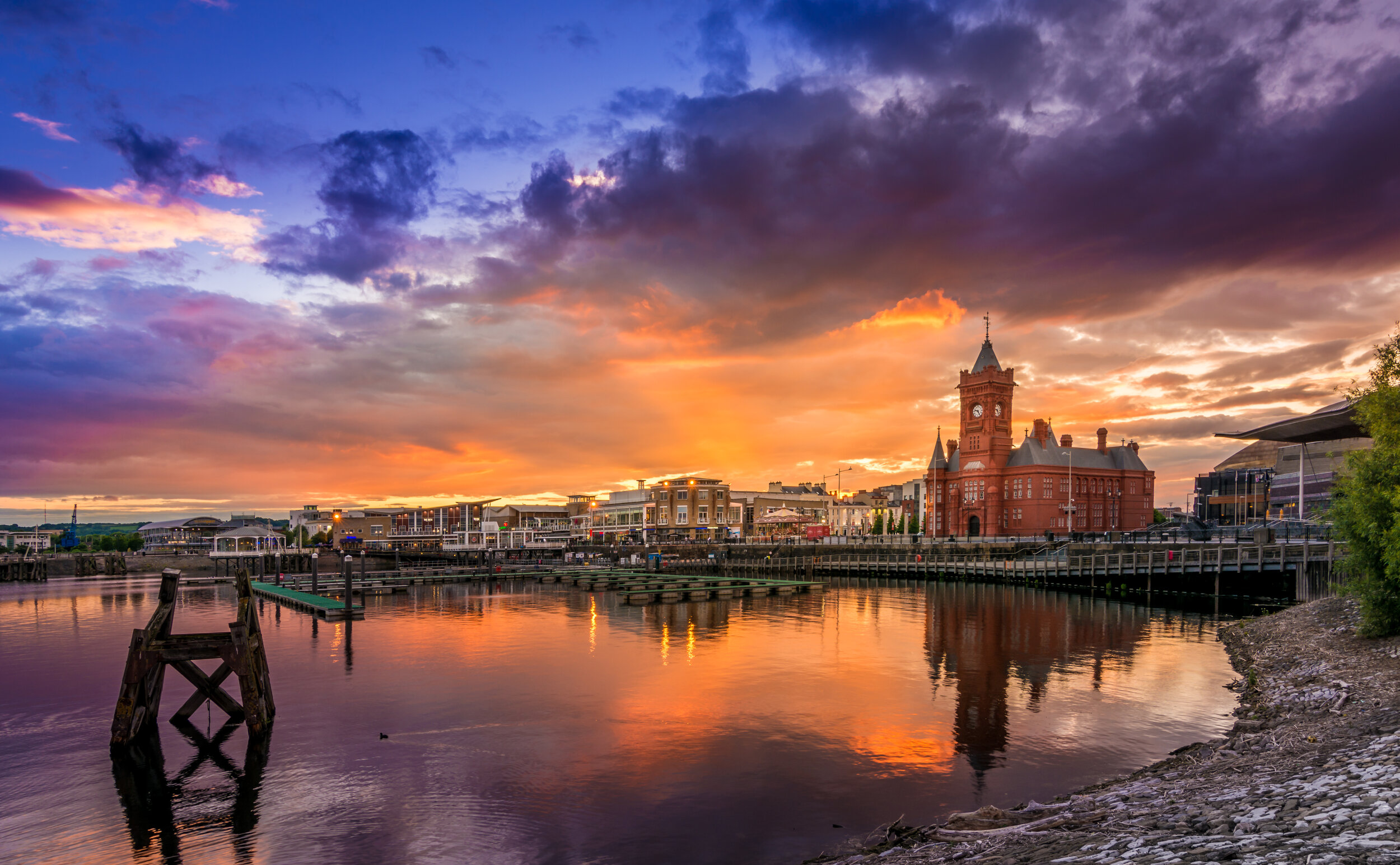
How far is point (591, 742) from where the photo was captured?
2166 centimetres

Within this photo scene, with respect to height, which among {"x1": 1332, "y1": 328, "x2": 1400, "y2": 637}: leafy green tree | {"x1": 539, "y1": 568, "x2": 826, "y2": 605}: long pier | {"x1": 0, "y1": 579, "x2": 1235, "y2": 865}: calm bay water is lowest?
{"x1": 539, "y1": 568, "x2": 826, "y2": 605}: long pier

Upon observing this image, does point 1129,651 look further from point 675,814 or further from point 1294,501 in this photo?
point 1294,501

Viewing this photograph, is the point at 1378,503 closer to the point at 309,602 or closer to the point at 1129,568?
the point at 1129,568

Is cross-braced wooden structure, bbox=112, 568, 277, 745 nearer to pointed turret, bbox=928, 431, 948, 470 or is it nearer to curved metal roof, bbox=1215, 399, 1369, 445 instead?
curved metal roof, bbox=1215, 399, 1369, 445

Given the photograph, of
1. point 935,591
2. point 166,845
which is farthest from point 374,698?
point 935,591

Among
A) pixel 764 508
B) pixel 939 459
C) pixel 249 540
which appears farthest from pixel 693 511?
pixel 249 540

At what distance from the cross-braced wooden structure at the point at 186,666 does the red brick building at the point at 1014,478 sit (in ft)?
328

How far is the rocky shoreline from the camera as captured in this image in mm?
9633

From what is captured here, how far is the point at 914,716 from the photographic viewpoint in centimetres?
2411

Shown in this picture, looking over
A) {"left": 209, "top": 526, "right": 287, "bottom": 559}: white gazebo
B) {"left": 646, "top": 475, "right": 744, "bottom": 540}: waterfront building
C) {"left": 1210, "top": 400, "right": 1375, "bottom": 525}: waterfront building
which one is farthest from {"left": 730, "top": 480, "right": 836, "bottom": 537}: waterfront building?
{"left": 209, "top": 526, "right": 287, "bottom": 559}: white gazebo

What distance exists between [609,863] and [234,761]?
37.7ft

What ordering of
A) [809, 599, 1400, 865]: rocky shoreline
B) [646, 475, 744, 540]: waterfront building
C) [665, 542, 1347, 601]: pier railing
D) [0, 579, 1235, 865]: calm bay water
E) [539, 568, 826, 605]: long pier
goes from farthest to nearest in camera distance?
[646, 475, 744, 540]: waterfront building, [539, 568, 826, 605]: long pier, [665, 542, 1347, 601]: pier railing, [0, 579, 1235, 865]: calm bay water, [809, 599, 1400, 865]: rocky shoreline

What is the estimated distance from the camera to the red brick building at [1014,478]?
108m

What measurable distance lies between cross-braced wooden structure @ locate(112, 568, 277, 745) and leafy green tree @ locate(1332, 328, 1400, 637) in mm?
33805
